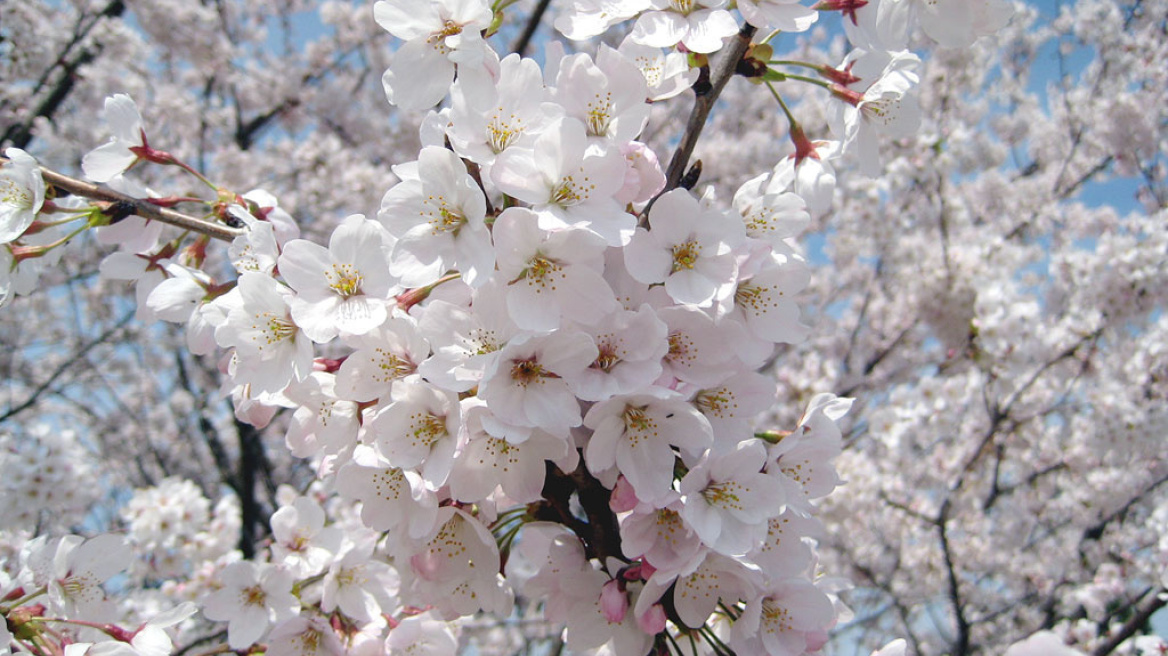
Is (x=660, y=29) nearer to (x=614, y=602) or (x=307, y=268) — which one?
(x=307, y=268)

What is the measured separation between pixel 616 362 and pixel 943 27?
2.37 ft

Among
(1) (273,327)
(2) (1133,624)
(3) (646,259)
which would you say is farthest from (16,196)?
(2) (1133,624)

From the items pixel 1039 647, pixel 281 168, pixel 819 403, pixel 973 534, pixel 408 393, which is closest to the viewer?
pixel 1039 647

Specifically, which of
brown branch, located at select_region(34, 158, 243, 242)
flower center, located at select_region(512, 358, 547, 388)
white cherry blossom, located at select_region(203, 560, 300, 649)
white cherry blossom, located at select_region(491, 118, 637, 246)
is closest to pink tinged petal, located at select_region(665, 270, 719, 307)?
white cherry blossom, located at select_region(491, 118, 637, 246)

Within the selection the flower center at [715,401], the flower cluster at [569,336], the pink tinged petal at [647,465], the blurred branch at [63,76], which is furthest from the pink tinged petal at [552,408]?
the blurred branch at [63,76]

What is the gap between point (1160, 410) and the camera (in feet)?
14.0

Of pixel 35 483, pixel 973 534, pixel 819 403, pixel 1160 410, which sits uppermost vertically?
pixel 819 403

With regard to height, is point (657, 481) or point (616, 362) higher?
point (616, 362)

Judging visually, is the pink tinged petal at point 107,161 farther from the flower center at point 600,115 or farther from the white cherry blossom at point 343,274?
the flower center at point 600,115

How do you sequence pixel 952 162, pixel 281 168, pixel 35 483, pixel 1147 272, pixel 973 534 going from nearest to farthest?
pixel 35 483 < pixel 1147 272 < pixel 952 162 < pixel 973 534 < pixel 281 168

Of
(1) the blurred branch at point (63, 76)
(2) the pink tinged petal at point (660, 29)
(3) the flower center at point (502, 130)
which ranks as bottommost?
(1) the blurred branch at point (63, 76)

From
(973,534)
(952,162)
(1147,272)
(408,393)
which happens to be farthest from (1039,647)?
(973,534)

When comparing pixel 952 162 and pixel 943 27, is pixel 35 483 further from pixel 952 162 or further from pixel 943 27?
pixel 952 162

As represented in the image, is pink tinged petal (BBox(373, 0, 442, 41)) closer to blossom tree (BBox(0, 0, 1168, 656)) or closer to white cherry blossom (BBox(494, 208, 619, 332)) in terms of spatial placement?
blossom tree (BBox(0, 0, 1168, 656))
